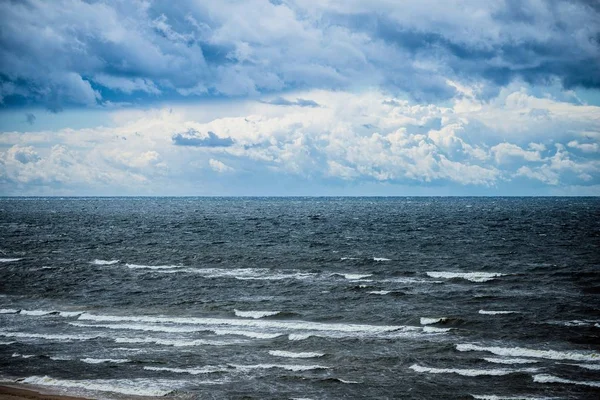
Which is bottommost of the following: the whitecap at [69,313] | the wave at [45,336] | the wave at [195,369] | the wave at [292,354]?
the whitecap at [69,313]

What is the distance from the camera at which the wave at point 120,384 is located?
20391 mm

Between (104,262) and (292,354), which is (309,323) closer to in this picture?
(292,354)

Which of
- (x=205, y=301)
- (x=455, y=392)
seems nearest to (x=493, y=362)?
(x=455, y=392)

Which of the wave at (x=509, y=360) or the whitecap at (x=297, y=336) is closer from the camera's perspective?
the wave at (x=509, y=360)

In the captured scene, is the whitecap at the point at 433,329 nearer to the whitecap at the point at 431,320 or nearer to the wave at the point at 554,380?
the whitecap at the point at 431,320

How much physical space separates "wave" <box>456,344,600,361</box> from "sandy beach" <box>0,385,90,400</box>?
639 inches

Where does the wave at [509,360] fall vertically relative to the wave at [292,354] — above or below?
above

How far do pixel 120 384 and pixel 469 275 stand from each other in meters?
30.4

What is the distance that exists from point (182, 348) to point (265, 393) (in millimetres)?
7122

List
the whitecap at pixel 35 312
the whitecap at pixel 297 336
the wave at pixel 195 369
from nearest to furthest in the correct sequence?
the wave at pixel 195 369 → the whitecap at pixel 297 336 → the whitecap at pixel 35 312

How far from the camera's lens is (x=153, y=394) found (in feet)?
65.7

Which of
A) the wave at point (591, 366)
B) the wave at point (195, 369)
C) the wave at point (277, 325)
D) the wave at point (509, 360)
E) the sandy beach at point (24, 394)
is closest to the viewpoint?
the sandy beach at point (24, 394)

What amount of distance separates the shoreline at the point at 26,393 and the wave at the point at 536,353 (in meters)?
16.1

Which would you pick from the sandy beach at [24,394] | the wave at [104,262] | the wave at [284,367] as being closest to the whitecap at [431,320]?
the wave at [284,367]
